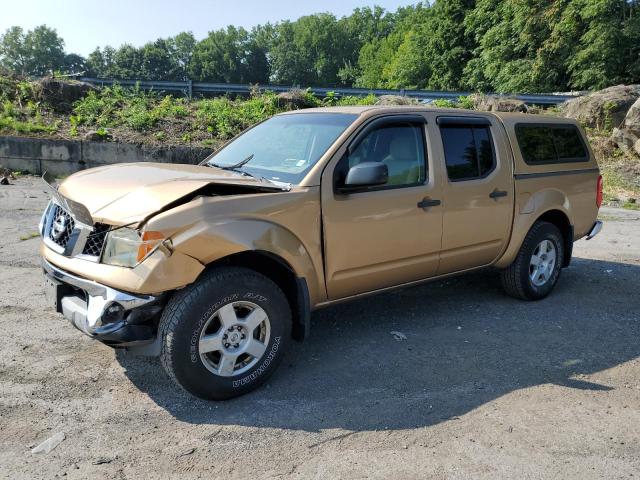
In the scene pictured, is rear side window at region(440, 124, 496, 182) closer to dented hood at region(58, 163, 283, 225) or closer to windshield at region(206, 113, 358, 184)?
windshield at region(206, 113, 358, 184)

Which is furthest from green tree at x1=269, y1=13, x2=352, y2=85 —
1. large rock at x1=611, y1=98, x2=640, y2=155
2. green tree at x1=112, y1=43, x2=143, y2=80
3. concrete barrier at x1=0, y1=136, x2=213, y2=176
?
concrete barrier at x1=0, y1=136, x2=213, y2=176

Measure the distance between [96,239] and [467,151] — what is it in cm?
315

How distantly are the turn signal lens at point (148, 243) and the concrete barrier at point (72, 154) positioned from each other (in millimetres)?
9528

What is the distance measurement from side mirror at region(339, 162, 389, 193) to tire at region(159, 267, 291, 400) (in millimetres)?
912

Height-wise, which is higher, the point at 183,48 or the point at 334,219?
the point at 183,48

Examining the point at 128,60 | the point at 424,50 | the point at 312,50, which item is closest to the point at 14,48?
the point at 128,60

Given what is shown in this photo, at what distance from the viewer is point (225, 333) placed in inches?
135

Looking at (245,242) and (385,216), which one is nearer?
(245,242)

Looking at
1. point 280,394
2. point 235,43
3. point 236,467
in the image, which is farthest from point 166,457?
point 235,43

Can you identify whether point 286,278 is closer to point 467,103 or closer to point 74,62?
point 467,103

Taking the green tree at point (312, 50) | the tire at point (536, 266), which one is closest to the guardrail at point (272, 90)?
the tire at point (536, 266)

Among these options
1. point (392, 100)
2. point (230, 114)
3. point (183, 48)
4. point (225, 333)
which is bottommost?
point (225, 333)

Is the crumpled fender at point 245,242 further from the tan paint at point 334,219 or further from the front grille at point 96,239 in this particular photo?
the front grille at point 96,239

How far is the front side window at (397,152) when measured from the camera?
4.15m
